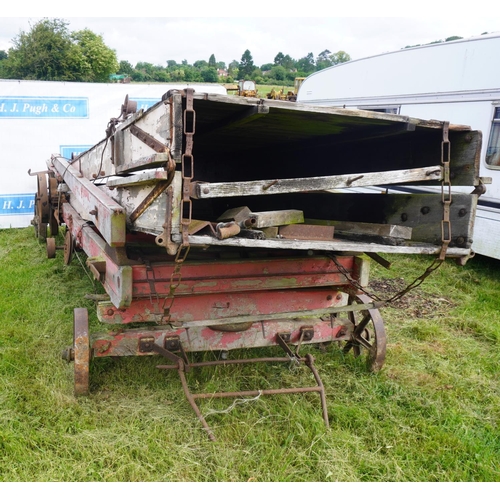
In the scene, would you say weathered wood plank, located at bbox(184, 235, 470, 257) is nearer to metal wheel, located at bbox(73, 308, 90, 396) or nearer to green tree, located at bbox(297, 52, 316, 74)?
metal wheel, located at bbox(73, 308, 90, 396)

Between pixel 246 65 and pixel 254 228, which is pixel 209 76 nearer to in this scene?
pixel 246 65

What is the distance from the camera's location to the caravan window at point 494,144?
6.14 meters

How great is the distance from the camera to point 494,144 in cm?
620

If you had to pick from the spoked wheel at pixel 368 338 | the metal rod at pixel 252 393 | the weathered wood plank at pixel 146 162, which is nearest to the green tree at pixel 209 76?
the spoked wheel at pixel 368 338

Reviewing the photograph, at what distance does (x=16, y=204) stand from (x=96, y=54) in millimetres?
27317

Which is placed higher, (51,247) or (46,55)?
(46,55)

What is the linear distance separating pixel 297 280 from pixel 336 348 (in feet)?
3.69

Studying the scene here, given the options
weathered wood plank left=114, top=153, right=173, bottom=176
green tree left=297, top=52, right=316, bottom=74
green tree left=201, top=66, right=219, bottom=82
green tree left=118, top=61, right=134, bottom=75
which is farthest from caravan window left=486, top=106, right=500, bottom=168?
green tree left=297, top=52, right=316, bottom=74

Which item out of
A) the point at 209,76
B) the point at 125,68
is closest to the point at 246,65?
the point at 209,76

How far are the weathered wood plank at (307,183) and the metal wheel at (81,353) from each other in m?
1.38

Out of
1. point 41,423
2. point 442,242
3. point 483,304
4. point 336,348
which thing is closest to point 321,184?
point 442,242

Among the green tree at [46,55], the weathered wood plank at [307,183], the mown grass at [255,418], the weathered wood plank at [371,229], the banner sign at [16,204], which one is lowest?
the mown grass at [255,418]

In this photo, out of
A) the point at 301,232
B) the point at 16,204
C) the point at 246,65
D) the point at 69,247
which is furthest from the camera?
the point at 246,65

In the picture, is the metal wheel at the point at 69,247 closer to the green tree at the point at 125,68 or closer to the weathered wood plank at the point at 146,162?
the weathered wood plank at the point at 146,162
